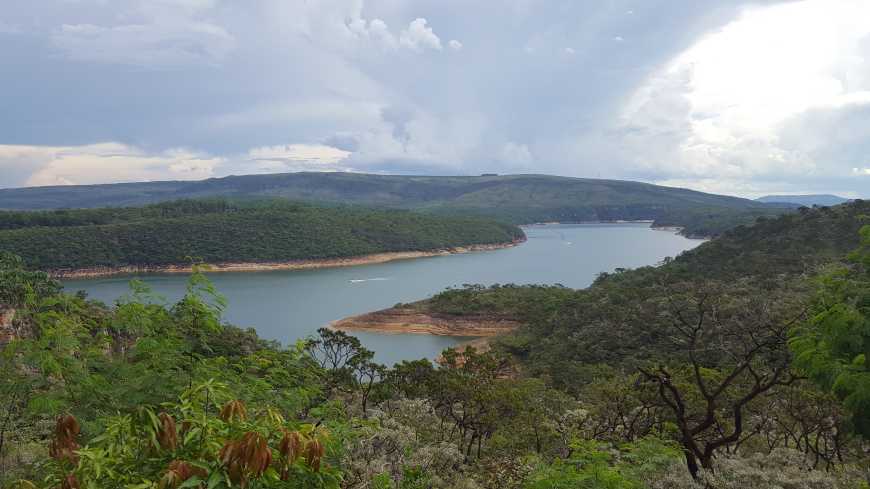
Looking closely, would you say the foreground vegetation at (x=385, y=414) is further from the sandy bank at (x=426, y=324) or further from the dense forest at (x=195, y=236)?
the dense forest at (x=195, y=236)

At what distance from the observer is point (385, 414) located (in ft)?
30.9

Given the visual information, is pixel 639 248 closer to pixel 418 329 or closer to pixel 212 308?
pixel 418 329

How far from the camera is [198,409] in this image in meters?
2.81

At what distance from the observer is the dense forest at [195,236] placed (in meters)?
59.4

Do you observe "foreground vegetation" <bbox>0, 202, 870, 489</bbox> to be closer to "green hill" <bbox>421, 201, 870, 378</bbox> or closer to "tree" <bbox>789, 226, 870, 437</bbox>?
"tree" <bbox>789, 226, 870, 437</bbox>

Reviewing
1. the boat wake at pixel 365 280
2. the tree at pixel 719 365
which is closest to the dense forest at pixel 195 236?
the boat wake at pixel 365 280

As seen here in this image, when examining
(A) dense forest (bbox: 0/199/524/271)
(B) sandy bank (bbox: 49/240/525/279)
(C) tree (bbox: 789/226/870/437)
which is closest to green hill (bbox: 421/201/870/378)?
(C) tree (bbox: 789/226/870/437)

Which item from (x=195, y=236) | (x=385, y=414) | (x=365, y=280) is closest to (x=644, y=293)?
(x=385, y=414)

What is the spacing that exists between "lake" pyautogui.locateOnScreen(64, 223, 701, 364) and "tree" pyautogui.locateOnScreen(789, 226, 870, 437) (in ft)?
81.6

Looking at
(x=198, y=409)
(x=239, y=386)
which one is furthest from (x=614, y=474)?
(x=198, y=409)

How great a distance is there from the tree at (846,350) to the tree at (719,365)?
405 millimetres

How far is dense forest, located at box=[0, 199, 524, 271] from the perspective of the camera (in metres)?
59.4

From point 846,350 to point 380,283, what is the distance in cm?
5176

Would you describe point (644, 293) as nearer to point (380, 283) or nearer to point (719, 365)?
point (719, 365)
